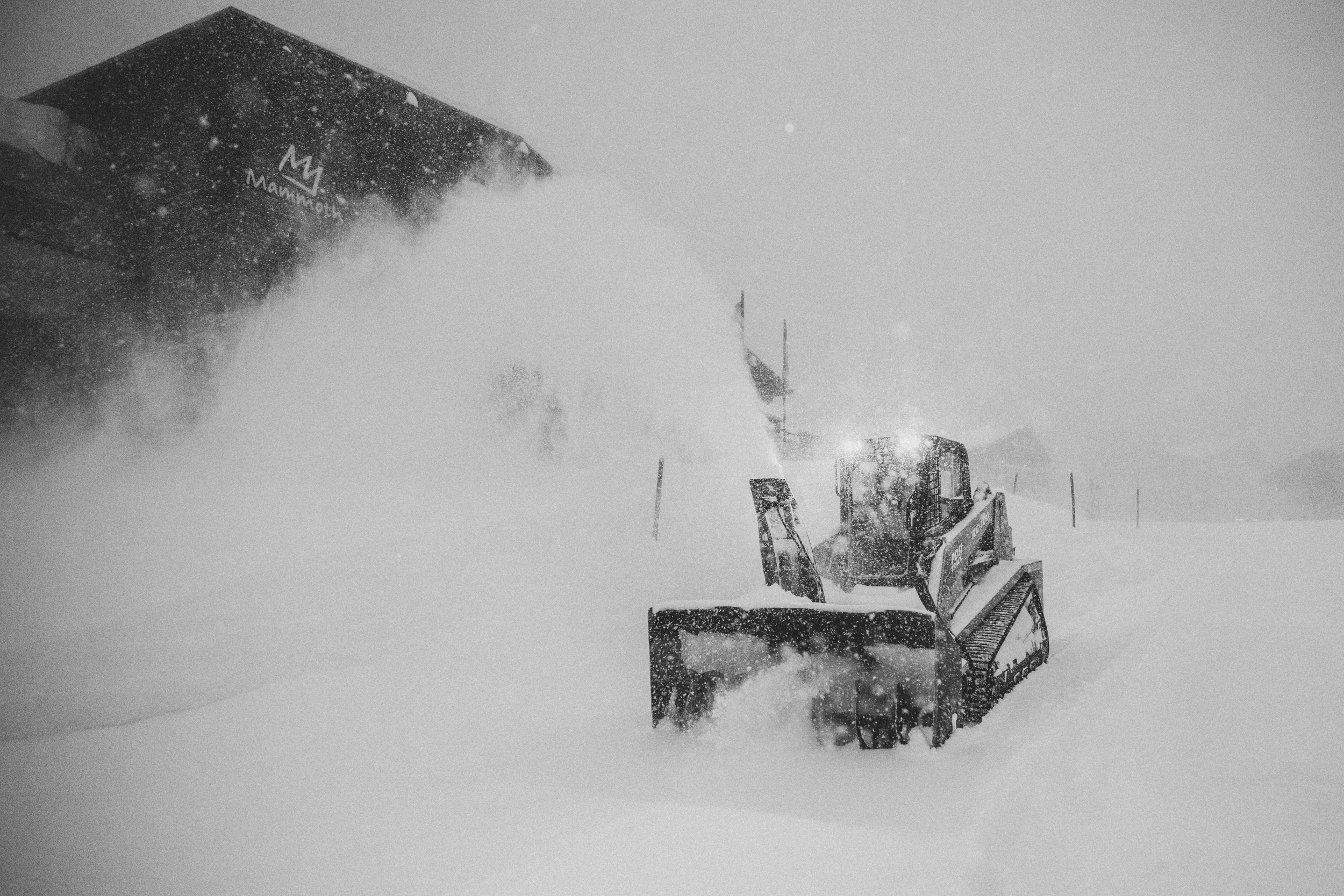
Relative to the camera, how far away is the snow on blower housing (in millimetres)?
3121

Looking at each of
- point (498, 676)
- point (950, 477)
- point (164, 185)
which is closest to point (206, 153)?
point (164, 185)

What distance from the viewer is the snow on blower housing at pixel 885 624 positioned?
10.2 feet

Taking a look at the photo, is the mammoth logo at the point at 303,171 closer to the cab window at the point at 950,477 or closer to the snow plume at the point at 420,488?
the snow plume at the point at 420,488

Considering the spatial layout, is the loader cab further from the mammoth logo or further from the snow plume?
the mammoth logo

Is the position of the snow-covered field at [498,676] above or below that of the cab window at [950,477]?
below

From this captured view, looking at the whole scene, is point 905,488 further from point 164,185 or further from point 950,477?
point 164,185

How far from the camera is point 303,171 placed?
860cm

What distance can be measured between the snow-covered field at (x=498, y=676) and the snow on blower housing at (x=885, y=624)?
18 centimetres

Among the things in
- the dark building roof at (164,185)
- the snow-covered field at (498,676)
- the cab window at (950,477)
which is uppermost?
the dark building roof at (164,185)

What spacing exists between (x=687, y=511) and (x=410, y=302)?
5691 mm

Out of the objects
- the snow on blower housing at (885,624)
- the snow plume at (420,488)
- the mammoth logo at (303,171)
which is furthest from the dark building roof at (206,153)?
the snow on blower housing at (885,624)

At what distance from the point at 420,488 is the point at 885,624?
21.5 ft

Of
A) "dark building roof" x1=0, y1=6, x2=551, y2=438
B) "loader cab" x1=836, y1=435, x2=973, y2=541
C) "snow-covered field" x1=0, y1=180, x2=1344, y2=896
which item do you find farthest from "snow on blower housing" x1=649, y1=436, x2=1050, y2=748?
"dark building roof" x1=0, y1=6, x2=551, y2=438

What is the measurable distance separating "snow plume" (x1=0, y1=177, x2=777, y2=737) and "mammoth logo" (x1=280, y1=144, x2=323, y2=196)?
93 centimetres
